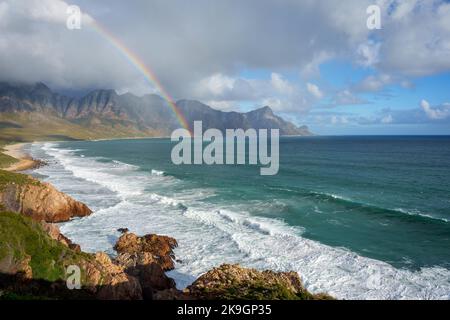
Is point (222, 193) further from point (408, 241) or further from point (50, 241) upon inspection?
point (50, 241)

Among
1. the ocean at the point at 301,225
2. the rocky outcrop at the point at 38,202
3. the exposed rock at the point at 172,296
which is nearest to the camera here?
the exposed rock at the point at 172,296

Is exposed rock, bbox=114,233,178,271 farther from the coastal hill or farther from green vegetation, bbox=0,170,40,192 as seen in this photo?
green vegetation, bbox=0,170,40,192

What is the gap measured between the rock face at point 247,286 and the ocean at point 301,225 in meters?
4.43

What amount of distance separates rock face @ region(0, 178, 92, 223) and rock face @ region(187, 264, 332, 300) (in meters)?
24.7

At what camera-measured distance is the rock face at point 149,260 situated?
67.2 feet

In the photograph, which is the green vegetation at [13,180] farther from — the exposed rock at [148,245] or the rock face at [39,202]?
the exposed rock at [148,245]

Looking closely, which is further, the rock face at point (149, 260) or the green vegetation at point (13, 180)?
the green vegetation at point (13, 180)

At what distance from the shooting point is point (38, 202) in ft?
117

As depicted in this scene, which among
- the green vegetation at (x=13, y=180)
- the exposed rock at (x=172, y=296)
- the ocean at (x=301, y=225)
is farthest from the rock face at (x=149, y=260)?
the green vegetation at (x=13, y=180)

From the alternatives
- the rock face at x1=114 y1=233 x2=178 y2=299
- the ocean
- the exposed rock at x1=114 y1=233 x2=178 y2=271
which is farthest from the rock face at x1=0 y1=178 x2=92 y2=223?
the rock face at x1=114 y1=233 x2=178 y2=299

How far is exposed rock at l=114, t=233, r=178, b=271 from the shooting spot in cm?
2603

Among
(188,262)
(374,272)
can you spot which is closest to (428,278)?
(374,272)

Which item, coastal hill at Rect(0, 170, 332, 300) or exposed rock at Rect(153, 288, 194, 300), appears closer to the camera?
exposed rock at Rect(153, 288, 194, 300)

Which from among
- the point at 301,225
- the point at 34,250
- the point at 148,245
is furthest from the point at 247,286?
the point at 301,225
